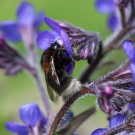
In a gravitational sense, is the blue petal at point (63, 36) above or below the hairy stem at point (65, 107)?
above

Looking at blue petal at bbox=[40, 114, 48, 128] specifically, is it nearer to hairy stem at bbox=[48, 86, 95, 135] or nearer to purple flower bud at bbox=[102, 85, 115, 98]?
hairy stem at bbox=[48, 86, 95, 135]

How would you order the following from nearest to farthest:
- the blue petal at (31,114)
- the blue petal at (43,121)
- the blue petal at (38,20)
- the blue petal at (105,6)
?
the blue petal at (31,114) < the blue petal at (43,121) < the blue petal at (38,20) < the blue petal at (105,6)

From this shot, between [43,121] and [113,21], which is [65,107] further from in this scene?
[113,21]

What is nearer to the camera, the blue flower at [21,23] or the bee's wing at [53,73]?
the bee's wing at [53,73]

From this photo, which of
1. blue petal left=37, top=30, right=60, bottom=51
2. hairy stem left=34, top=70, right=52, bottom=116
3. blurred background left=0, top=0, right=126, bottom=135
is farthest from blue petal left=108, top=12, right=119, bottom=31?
blue petal left=37, top=30, right=60, bottom=51

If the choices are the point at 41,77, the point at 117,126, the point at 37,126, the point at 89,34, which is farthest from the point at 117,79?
the point at 41,77

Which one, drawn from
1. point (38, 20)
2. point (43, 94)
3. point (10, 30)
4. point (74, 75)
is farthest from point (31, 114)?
point (74, 75)

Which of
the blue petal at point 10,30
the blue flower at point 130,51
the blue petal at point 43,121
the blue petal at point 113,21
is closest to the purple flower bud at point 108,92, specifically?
the blue flower at point 130,51

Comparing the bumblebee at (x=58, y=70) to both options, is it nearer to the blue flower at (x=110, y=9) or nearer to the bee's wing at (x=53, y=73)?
the bee's wing at (x=53, y=73)

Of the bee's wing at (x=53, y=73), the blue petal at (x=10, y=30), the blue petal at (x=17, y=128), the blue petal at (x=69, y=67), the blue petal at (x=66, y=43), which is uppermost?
the blue petal at (x=10, y=30)
